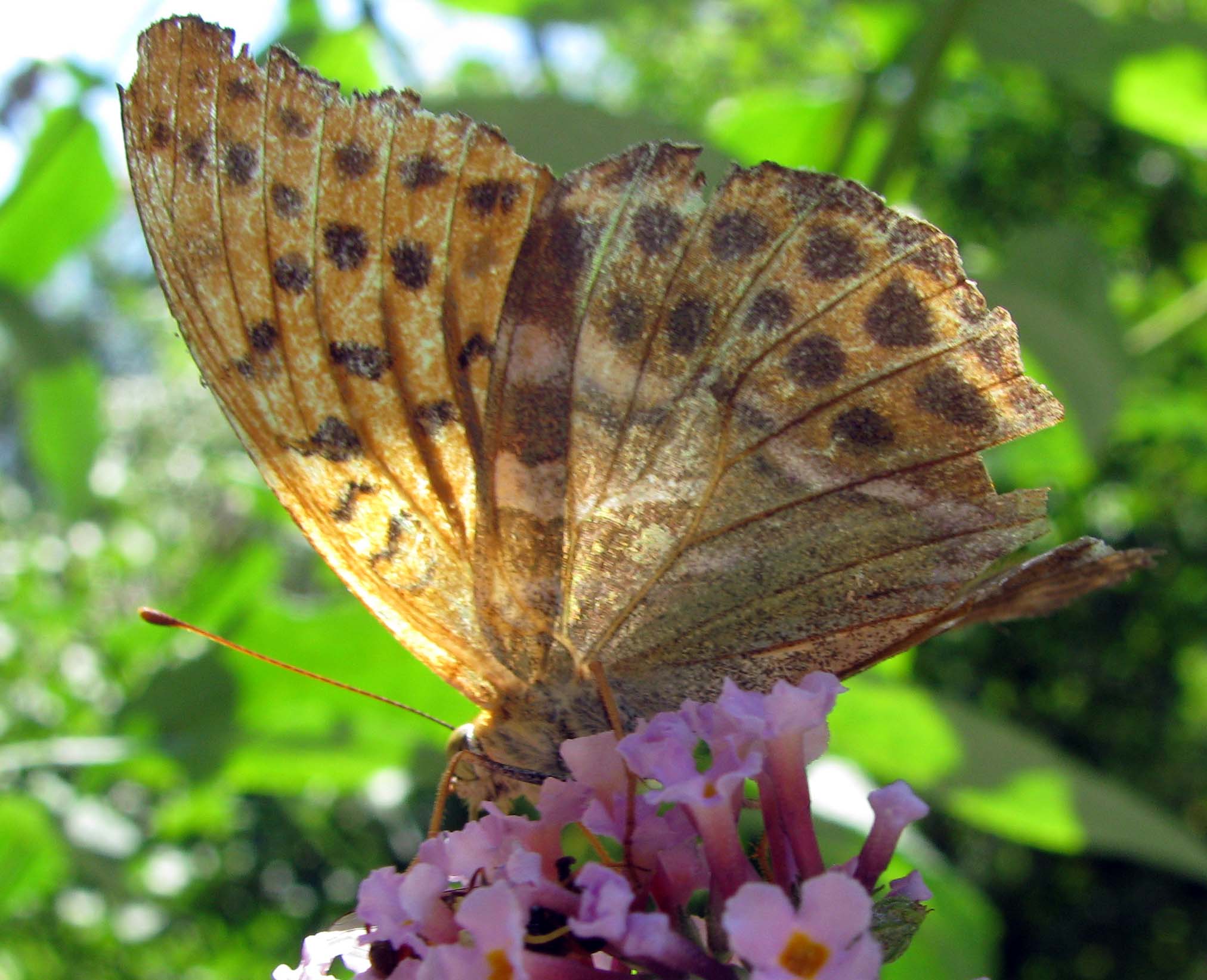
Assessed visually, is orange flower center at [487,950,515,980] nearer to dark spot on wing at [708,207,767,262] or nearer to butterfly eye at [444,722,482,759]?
butterfly eye at [444,722,482,759]

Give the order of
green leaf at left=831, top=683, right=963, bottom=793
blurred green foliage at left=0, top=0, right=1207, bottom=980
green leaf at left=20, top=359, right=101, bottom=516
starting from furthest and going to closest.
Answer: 1. green leaf at left=20, top=359, right=101, bottom=516
2. blurred green foliage at left=0, top=0, right=1207, bottom=980
3. green leaf at left=831, top=683, right=963, bottom=793

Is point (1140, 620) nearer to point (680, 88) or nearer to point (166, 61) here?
point (680, 88)

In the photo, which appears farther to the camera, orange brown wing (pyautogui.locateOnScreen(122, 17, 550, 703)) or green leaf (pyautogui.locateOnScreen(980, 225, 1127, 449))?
green leaf (pyautogui.locateOnScreen(980, 225, 1127, 449))

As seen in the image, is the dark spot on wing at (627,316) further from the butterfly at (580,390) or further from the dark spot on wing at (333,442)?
the dark spot on wing at (333,442)

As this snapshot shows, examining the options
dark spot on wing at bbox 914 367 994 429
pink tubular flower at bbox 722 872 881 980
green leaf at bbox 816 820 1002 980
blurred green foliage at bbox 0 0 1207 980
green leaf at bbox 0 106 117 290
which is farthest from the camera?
green leaf at bbox 0 106 117 290

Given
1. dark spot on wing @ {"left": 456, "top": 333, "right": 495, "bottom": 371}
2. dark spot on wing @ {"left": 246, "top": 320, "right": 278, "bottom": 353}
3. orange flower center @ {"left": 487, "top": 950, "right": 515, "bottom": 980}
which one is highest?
dark spot on wing @ {"left": 456, "top": 333, "right": 495, "bottom": 371}

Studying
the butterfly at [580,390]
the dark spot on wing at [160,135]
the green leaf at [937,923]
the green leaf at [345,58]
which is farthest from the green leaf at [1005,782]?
the green leaf at [345,58]

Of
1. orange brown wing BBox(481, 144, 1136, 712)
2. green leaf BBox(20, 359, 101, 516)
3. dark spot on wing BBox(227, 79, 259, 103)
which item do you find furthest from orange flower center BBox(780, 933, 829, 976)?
green leaf BBox(20, 359, 101, 516)
